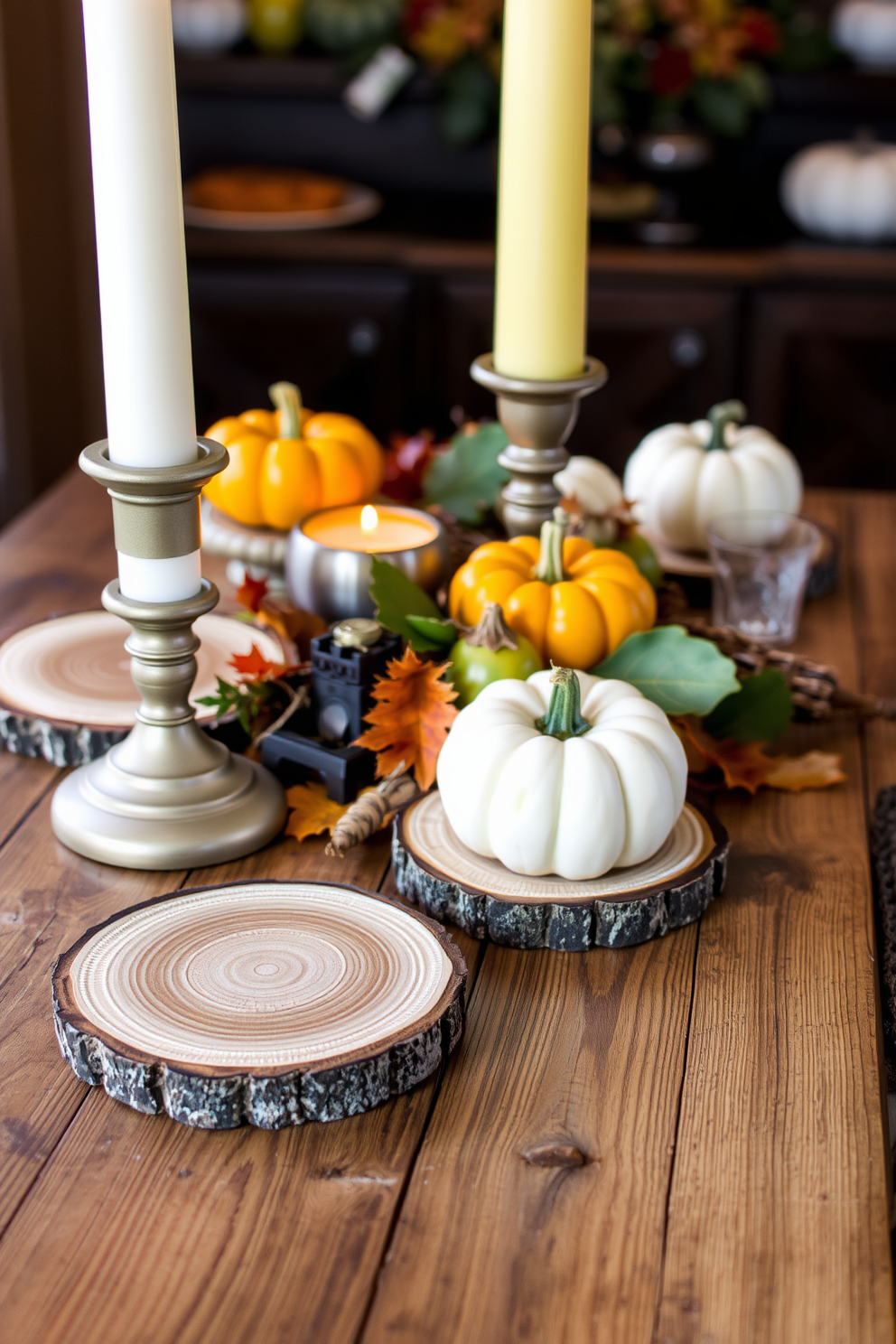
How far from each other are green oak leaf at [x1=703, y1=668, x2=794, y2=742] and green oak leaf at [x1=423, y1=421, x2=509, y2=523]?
0.33m

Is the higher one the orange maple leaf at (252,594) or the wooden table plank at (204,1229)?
the orange maple leaf at (252,594)

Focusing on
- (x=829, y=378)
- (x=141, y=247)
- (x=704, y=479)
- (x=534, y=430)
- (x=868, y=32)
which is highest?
(x=868, y=32)

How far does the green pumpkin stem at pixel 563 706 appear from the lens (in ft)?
2.61

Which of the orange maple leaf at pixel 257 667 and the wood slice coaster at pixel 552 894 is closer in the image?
the wood slice coaster at pixel 552 894

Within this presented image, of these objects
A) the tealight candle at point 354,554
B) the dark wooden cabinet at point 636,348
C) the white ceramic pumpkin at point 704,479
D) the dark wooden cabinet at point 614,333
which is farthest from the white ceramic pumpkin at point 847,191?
the tealight candle at point 354,554

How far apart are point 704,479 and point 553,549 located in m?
0.39

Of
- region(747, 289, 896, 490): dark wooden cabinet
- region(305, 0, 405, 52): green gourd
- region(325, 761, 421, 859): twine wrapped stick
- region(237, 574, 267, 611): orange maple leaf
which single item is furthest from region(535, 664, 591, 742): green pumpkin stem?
region(305, 0, 405, 52): green gourd

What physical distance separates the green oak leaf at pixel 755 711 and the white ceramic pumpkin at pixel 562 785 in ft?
0.62

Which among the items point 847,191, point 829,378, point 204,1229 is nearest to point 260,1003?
point 204,1229

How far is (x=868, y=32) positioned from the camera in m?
2.79

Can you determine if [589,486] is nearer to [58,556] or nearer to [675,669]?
[675,669]

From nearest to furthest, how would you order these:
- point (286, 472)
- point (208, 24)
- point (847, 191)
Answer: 1. point (286, 472)
2. point (847, 191)
3. point (208, 24)

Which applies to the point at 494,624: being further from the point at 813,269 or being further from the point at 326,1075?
the point at 813,269

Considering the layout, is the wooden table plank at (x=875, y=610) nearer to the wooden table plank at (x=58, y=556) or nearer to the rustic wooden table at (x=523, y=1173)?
the rustic wooden table at (x=523, y=1173)
